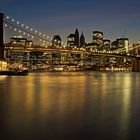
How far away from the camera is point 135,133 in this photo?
922 centimetres

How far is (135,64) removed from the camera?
9644 cm

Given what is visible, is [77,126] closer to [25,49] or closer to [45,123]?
[45,123]

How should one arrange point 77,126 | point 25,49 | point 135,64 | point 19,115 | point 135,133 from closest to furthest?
point 135,133, point 77,126, point 19,115, point 25,49, point 135,64

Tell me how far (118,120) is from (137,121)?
1.78 feet

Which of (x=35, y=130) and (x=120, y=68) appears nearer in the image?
(x=35, y=130)

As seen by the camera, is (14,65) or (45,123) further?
(14,65)

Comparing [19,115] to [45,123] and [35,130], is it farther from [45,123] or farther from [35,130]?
[35,130]

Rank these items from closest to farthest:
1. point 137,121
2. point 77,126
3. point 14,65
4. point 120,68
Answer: point 77,126
point 137,121
point 14,65
point 120,68

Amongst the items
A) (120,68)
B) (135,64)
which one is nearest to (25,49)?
(135,64)

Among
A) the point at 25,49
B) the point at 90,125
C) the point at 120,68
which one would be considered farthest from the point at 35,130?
the point at 120,68

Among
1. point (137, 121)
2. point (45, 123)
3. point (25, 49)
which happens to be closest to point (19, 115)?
point (45, 123)

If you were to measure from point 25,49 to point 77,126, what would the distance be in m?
54.3

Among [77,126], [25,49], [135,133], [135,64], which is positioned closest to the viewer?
[135,133]

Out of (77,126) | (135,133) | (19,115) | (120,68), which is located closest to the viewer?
(135,133)
